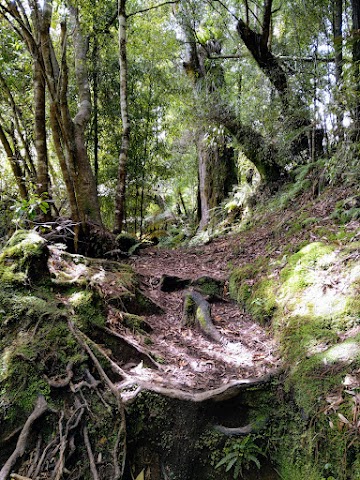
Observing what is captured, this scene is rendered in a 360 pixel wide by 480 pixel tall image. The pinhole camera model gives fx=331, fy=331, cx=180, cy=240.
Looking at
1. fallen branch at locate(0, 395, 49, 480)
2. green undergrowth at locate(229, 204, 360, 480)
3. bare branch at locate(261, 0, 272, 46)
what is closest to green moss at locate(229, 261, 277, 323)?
green undergrowth at locate(229, 204, 360, 480)

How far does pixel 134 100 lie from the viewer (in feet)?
35.2

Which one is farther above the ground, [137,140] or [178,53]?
[178,53]

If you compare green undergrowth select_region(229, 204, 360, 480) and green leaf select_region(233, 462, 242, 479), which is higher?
green undergrowth select_region(229, 204, 360, 480)

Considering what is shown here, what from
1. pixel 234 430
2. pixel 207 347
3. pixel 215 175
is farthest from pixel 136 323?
pixel 215 175

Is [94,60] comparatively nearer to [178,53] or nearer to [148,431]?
[178,53]

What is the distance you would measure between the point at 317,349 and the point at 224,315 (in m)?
1.95

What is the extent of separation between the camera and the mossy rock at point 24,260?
367 centimetres

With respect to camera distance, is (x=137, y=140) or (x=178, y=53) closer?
(x=137, y=140)

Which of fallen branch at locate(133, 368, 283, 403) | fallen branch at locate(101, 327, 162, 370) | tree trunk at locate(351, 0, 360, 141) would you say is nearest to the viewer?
fallen branch at locate(133, 368, 283, 403)

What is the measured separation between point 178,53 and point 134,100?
9.10 feet

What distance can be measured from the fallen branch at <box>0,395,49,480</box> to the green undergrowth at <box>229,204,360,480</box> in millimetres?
1968

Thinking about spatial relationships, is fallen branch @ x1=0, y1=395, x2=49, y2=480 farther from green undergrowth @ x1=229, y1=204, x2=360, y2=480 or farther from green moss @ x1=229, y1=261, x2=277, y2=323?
green moss @ x1=229, y1=261, x2=277, y2=323

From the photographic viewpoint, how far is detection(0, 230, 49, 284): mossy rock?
144 inches

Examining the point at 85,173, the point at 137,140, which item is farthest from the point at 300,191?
the point at 137,140
